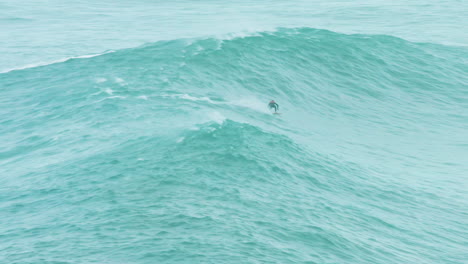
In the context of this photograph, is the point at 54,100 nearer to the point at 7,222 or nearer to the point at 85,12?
the point at 7,222

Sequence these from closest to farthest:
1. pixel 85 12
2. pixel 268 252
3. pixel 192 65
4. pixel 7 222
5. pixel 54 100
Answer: pixel 268 252
pixel 7 222
pixel 54 100
pixel 192 65
pixel 85 12

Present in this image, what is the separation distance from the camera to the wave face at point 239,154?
32719 millimetres

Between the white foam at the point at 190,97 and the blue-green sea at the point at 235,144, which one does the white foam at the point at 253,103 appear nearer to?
the blue-green sea at the point at 235,144

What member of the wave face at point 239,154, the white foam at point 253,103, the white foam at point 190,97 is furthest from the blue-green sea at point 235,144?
the white foam at point 253,103

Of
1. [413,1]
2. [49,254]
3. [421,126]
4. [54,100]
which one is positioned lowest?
[49,254]

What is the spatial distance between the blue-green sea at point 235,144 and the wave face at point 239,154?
143 mm

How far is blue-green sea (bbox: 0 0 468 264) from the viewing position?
32.9 metres

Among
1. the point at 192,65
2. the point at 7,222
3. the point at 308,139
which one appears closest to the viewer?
the point at 7,222

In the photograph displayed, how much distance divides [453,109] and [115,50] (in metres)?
34.9

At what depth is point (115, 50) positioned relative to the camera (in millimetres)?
71875

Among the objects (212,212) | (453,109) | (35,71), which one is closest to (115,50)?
(35,71)

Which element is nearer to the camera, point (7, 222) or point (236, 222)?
point (236, 222)

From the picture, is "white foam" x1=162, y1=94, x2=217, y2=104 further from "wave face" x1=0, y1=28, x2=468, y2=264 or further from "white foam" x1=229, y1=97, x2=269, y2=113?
"white foam" x1=229, y1=97, x2=269, y2=113

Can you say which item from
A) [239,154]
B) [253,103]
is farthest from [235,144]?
[253,103]
